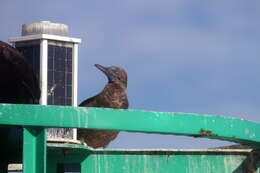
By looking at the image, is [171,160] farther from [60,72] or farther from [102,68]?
[60,72]

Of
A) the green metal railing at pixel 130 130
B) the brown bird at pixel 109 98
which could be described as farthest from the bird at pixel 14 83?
the brown bird at pixel 109 98

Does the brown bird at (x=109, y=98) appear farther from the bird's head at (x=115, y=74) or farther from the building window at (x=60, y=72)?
the building window at (x=60, y=72)

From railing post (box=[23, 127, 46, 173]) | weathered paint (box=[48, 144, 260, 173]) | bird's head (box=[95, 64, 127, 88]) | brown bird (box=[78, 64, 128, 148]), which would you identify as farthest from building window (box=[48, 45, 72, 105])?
railing post (box=[23, 127, 46, 173])

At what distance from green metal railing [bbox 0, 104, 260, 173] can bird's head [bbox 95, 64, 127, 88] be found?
5.39 meters

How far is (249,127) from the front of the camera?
5.96m

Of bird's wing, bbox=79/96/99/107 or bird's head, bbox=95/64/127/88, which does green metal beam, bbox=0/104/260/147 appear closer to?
bird's wing, bbox=79/96/99/107

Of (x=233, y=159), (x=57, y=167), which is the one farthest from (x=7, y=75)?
(x=233, y=159)

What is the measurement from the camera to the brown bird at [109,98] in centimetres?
1076

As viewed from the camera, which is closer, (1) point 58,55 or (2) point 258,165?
(2) point 258,165

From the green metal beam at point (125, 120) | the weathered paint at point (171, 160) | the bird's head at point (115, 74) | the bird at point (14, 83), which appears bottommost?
the weathered paint at point (171, 160)

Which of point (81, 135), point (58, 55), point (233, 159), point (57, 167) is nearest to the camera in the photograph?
point (57, 167)

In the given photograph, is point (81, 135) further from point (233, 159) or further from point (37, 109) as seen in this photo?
point (37, 109)

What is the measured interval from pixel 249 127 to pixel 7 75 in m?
1.43

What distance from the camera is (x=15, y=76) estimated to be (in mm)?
5977
